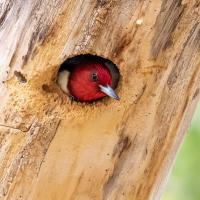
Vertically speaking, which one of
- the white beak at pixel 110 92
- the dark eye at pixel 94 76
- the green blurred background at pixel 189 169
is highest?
the dark eye at pixel 94 76

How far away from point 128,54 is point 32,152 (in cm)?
62

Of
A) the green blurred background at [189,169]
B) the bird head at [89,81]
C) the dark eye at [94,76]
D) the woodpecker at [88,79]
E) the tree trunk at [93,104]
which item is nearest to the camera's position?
the tree trunk at [93,104]

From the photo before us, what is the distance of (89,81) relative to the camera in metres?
3.84

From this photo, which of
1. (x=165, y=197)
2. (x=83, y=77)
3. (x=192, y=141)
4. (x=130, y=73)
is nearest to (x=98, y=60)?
(x=83, y=77)

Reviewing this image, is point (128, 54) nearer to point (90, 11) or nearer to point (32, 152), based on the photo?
point (90, 11)

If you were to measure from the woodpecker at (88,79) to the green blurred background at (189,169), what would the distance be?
1.20 m

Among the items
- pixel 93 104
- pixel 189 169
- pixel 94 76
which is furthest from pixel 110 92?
pixel 189 169

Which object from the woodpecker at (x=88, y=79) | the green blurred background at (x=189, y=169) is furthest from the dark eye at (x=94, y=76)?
the green blurred background at (x=189, y=169)

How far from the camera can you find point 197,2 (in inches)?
118

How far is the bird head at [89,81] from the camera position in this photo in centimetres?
362

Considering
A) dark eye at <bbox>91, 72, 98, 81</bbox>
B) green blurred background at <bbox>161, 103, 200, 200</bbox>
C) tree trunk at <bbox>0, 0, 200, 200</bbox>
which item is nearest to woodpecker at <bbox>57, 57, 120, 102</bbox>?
dark eye at <bbox>91, 72, 98, 81</bbox>

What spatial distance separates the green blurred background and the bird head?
1.20 metres

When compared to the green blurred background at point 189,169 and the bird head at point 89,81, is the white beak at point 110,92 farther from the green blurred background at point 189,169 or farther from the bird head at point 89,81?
the green blurred background at point 189,169

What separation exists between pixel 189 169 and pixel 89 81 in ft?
4.57
